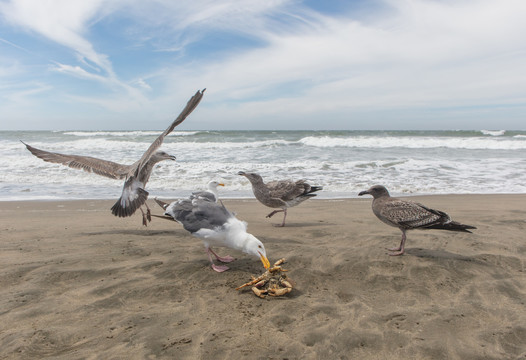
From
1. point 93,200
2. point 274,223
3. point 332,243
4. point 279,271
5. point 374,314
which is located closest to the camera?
point 374,314

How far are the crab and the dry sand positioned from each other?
76mm

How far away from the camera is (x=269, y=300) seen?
3055 millimetres

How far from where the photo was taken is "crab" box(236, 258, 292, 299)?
3.10m

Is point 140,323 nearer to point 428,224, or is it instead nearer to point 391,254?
point 391,254

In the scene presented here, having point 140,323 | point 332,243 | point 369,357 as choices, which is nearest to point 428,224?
point 332,243

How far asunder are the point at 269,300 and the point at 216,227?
930mm

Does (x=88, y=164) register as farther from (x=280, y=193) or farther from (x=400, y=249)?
(x=400, y=249)

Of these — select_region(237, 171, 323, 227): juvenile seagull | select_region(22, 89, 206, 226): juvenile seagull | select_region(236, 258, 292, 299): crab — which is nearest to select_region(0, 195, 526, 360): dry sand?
select_region(236, 258, 292, 299): crab

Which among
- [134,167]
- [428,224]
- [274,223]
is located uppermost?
[134,167]

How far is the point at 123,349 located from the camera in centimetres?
237

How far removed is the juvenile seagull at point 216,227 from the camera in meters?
3.54

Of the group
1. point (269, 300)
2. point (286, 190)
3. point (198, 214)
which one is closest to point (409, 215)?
point (269, 300)

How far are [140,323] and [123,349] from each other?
33cm

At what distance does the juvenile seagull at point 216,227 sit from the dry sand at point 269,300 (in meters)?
0.30
